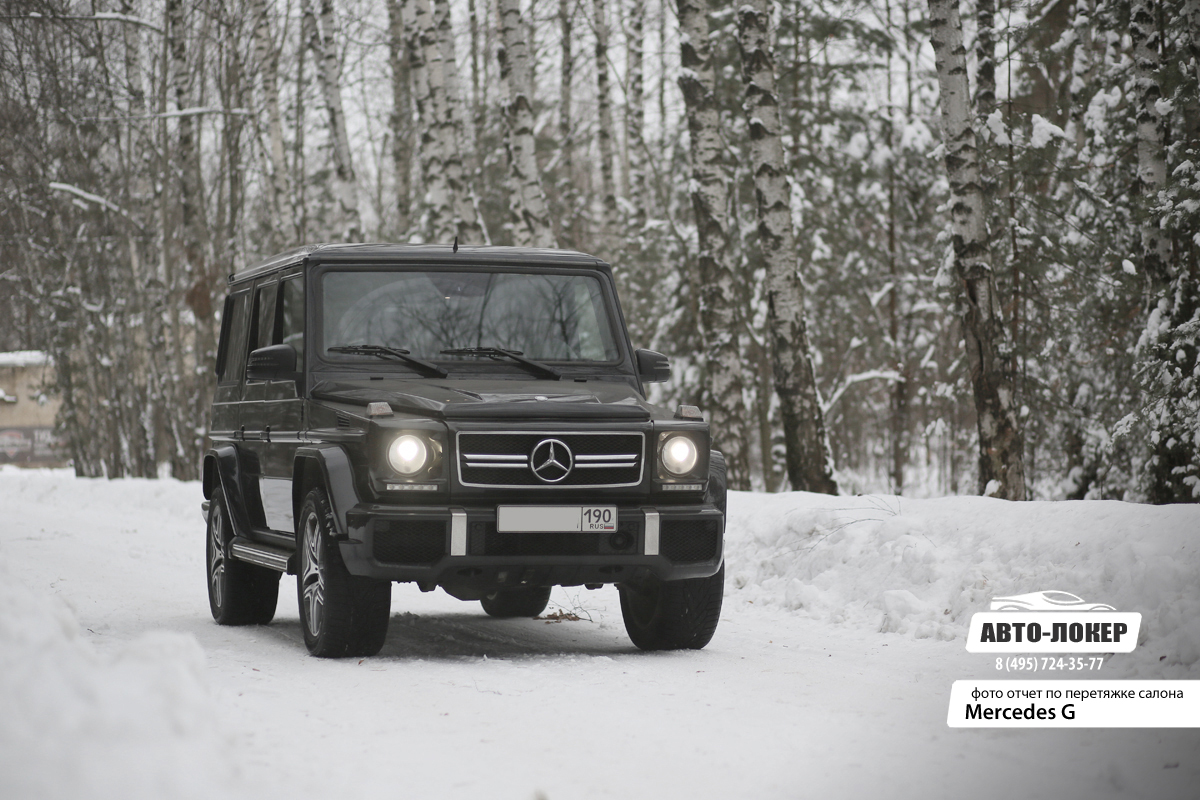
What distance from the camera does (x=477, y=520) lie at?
643cm

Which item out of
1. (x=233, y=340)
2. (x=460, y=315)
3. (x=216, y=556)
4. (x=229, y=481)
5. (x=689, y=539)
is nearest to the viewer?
(x=689, y=539)

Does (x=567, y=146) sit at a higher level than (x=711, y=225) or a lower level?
higher

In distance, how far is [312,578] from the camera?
6961mm

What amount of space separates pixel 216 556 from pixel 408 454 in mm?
3141

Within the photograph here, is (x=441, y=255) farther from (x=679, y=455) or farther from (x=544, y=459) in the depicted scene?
(x=679, y=455)

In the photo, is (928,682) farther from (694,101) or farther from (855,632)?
(694,101)

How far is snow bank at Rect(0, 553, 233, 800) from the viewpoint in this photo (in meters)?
3.46

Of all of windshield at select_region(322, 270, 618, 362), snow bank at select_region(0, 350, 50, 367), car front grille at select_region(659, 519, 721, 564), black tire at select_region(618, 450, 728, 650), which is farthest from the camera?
snow bank at select_region(0, 350, 50, 367)

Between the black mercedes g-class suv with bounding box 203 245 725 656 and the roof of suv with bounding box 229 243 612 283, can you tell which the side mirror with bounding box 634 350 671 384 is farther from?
the roof of suv with bounding box 229 243 612 283

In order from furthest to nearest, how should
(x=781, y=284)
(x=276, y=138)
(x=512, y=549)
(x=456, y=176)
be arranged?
(x=276, y=138) < (x=456, y=176) < (x=781, y=284) < (x=512, y=549)

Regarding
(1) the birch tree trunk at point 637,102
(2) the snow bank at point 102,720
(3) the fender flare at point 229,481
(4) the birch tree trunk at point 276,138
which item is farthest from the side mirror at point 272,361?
(1) the birch tree trunk at point 637,102

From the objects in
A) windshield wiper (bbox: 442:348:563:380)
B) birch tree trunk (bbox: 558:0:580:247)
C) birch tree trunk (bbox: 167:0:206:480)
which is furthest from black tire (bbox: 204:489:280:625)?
birch tree trunk (bbox: 558:0:580:247)

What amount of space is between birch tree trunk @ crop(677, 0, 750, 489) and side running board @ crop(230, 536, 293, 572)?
290 inches

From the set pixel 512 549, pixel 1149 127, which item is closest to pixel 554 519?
pixel 512 549
